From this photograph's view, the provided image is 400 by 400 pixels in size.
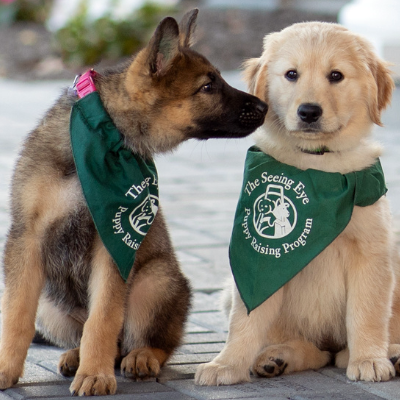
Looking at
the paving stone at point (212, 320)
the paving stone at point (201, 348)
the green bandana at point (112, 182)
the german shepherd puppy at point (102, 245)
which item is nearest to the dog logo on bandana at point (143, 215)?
the green bandana at point (112, 182)

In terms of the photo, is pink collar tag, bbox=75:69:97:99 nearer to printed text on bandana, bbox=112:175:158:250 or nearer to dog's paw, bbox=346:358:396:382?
printed text on bandana, bbox=112:175:158:250

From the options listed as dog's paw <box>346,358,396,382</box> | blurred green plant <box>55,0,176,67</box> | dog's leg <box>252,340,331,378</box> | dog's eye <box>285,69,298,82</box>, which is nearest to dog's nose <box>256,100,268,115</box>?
dog's eye <box>285,69,298,82</box>

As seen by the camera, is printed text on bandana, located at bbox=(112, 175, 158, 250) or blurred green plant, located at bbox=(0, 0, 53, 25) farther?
blurred green plant, located at bbox=(0, 0, 53, 25)

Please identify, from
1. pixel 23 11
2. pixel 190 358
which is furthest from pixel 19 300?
pixel 23 11

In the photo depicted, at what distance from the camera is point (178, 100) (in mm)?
3541

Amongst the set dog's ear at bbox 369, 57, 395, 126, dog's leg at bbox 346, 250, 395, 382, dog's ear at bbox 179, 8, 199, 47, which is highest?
dog's ear at bbox 179, 8, 199, 47

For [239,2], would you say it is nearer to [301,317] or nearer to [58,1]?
[58,1]

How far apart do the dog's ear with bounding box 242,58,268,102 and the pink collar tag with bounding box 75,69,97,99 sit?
2.61 feet

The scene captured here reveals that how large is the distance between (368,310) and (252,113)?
3.30ft

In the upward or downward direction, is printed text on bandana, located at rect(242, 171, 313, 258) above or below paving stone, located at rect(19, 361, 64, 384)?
above

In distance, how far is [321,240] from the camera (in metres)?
3.47

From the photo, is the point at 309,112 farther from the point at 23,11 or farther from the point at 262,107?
the point at 23,11

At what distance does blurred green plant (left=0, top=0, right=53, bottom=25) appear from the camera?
65.4 feet

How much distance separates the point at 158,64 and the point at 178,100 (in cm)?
18
